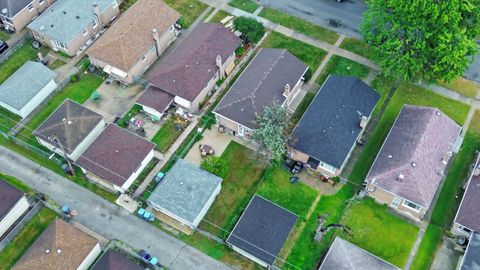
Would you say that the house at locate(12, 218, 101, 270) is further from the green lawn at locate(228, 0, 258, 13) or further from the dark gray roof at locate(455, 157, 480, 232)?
the green lawn at locate(228, 0, 258, 13)

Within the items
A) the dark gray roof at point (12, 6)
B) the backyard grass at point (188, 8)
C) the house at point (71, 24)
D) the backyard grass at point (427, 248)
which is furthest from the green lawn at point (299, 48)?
the dark gray roof at point (12, 6)

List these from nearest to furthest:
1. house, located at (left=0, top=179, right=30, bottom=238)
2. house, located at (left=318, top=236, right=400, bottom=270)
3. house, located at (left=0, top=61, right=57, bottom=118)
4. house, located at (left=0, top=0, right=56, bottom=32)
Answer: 1. house, located at (left=318, top=236, right=400, bottom=270)
2. house, located at (left=0, top=179, right=30, bottom=238)
3. house, located at (left=0, top=61, right=57, bottom=118)
4. house, located at (left=0, top=0, right=56, bottom=32)

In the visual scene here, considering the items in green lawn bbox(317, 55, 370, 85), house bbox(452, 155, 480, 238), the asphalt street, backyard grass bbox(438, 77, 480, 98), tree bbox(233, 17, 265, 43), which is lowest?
the asphalt street

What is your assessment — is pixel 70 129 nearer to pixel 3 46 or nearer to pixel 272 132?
pixel 3 46

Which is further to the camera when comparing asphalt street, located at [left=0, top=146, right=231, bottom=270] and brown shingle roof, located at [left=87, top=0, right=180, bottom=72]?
brown shingle roof, located at [left=87, top=0, right=180, bottom=72]

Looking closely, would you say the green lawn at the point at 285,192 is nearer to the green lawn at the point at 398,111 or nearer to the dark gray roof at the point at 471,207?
the green lawn at the point at 398,111

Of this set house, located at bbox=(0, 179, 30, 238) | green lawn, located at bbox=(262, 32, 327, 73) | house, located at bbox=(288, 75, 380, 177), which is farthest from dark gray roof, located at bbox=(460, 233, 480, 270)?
house, located at bbox=(0, 179, 30, 238)
